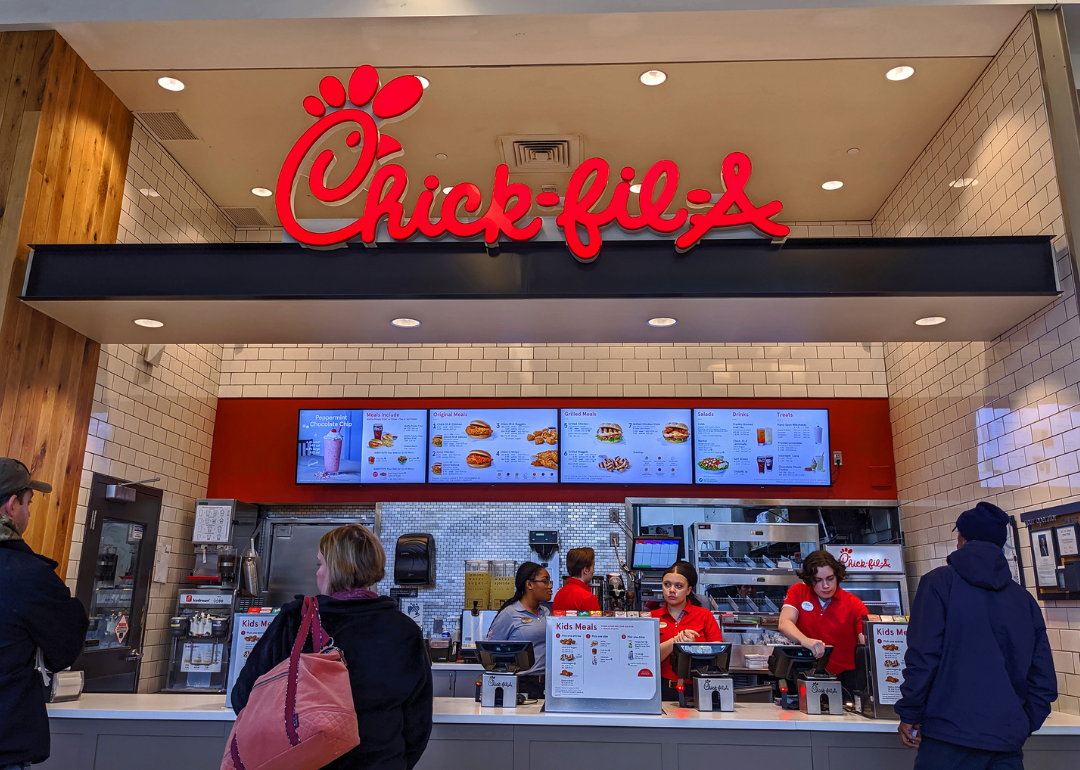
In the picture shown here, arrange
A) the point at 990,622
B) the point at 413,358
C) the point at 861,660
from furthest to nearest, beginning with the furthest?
the point at 413,358 < the point at 861,660 < the point at 990,622

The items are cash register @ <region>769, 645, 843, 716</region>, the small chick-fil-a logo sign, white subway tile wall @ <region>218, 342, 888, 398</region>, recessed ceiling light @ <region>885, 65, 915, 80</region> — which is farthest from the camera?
white subway tile wall @ <region>218, 342, 888, 398</region>

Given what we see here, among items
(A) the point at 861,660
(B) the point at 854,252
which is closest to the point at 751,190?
(B) the point at 854,252

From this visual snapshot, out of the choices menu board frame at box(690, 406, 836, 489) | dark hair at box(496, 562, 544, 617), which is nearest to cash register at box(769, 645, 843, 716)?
dark hair at box(496, 562, 544, 617)

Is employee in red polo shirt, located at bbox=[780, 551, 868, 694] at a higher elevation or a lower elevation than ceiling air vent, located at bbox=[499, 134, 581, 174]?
lower

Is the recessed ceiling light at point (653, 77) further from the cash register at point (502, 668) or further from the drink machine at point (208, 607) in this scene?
the drink machine at point (208, 607)

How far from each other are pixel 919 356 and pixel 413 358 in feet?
13.2

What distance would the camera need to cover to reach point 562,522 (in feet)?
21.8

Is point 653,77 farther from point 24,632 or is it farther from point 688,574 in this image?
point 24,632

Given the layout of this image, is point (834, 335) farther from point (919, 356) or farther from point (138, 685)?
point (138, 685)

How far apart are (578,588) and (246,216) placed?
435cm

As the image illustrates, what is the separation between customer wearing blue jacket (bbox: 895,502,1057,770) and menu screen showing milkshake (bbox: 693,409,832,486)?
336cm

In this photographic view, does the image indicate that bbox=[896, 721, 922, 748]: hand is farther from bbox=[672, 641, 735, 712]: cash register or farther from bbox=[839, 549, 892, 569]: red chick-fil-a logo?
bbox=[839, 549, 892, 569]: red chick-fil-a logo

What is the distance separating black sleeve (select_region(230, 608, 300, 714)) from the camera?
2.44 m

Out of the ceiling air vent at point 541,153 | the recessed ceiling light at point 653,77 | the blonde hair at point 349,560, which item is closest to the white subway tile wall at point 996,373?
the recessed ceiling light at point 653,77
